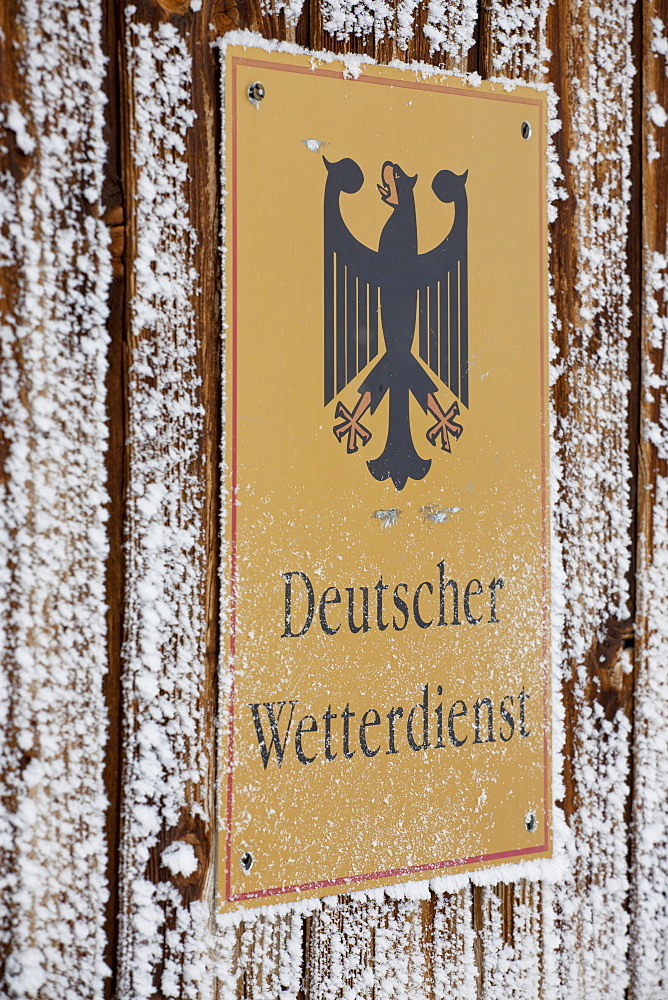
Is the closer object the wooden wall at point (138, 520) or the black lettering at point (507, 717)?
the wooden wall at point (138, 520)

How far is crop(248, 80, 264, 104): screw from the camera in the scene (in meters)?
0.64

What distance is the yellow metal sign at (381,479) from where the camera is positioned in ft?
2.13

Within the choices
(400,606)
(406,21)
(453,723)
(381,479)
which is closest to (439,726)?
(453,723)

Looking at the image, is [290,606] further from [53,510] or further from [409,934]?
[409,934]

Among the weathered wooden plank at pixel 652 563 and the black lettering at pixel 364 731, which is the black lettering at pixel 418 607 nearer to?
the black lettering at pixel 364 731

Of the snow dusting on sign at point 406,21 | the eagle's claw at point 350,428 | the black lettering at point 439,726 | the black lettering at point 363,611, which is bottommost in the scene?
the black lettering at point 439,726

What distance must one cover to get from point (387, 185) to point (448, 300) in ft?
0.37

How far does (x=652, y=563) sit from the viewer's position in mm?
795

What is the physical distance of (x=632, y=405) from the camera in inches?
31.3

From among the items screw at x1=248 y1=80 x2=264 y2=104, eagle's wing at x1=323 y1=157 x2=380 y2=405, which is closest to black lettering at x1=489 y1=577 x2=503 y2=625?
eagle's wing at x1=323 y1=157 x2=380 y2=405

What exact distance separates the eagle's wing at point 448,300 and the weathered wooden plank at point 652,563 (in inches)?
8.3

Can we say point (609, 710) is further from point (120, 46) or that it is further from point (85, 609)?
point (120, 46)

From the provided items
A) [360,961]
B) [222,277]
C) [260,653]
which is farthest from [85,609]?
[360,961]

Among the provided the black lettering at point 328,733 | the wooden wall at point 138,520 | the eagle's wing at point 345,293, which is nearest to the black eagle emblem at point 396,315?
the eagle's wing at point 345,293
